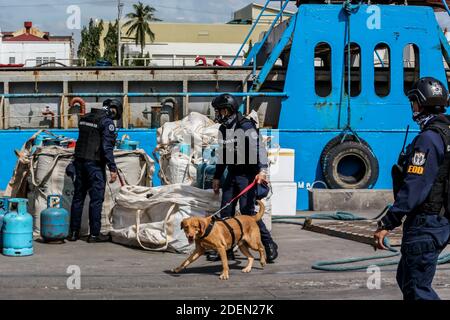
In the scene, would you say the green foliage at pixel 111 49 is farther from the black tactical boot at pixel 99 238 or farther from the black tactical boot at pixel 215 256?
the black tactical boot at pixel 215 256

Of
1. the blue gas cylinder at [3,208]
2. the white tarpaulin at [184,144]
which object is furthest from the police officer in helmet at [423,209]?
the white tarpaulin at [184,144]

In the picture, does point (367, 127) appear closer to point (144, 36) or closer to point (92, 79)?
point (92, 79)

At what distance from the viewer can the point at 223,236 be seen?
792 centimetres

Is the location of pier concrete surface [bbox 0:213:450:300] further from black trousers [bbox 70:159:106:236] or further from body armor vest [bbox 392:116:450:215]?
body armor vest [bbox 392:116:450:215]

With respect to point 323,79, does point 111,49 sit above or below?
above

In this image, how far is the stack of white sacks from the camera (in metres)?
13.0

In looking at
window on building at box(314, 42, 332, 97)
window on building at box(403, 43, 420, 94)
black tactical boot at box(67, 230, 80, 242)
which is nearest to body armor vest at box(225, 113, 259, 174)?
black tactical boot at box(67, 230, 80, 242)

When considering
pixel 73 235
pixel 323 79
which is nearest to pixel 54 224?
pixel 73 235

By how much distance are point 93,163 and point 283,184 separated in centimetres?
404

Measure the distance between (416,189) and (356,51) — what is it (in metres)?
10.9

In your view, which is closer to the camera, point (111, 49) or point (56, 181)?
point (56, 181)

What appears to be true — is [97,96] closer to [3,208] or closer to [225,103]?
[3,208]

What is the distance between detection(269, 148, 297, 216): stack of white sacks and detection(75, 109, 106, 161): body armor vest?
374 centimetres
